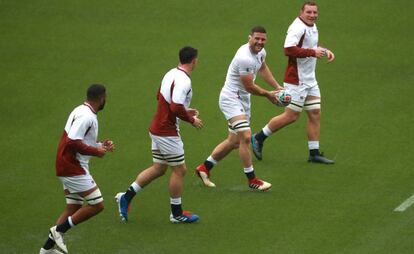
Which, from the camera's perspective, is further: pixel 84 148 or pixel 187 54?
pixel 187 54

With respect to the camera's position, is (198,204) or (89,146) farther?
(198,204)

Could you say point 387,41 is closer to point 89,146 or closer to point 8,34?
point 8,34

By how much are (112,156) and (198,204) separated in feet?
9.08

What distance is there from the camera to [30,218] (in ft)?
44.8

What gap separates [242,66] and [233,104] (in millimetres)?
629

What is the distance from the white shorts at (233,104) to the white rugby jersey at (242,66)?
0.08m

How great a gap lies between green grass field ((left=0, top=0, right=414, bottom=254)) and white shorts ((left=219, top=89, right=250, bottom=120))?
1136mm

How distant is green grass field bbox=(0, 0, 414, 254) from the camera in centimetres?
1298

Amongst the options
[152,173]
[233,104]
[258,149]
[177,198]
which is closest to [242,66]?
[233,104]

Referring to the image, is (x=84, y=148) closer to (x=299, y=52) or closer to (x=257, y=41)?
(x=257, y=41)

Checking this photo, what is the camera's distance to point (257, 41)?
1445cm

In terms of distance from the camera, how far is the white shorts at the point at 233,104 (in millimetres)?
14812

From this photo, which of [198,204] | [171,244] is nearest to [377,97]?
[198,204]

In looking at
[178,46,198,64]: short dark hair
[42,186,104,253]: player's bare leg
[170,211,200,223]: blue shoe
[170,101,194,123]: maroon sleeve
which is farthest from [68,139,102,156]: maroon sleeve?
[178,46,198,64]: short dark hair
